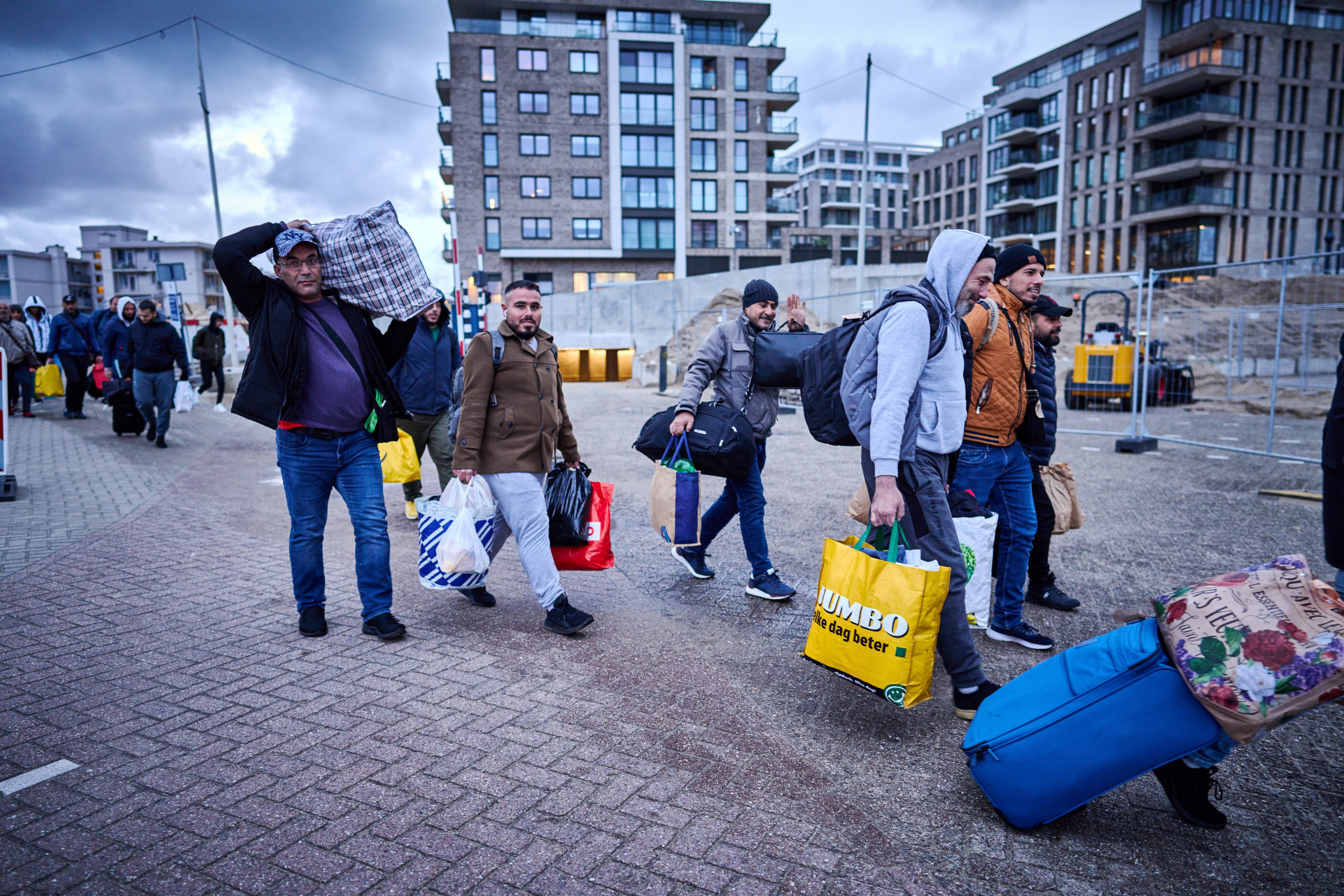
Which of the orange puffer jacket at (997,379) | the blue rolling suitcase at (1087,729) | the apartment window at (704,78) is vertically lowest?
the blue rolling suitcase at (1087,729)

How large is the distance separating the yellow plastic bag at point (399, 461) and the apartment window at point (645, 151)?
4936 centimetres

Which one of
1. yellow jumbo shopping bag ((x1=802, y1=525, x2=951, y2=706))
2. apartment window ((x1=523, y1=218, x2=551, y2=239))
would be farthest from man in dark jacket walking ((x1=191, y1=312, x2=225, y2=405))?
apartment window ((x1=523, y1=218, x2=551, y2=239))

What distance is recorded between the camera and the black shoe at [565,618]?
435 centimetres

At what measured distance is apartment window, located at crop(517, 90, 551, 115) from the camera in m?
50.7

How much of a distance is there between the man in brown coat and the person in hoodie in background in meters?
1.79

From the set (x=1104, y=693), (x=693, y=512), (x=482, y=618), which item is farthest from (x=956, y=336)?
(x=482, y=618)

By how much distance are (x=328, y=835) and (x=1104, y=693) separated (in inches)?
96.9

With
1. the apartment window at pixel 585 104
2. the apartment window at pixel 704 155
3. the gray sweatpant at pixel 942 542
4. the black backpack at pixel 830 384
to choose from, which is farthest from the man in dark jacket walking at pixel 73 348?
the apartment window at pixel 704 155

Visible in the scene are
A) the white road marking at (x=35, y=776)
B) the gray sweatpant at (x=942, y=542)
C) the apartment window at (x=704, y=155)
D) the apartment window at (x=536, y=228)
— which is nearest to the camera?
the white road marking at (x=35, y=776)

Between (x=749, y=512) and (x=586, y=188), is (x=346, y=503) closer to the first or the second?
(x=749, y=512)

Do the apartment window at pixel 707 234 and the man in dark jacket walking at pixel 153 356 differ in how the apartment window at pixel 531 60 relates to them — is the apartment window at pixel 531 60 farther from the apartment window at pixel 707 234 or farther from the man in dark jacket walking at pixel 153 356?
the man in dark jacket walking at pixel 153 356

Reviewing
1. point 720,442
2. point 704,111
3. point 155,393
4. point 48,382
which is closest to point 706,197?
point 704,111

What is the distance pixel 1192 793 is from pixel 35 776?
3.94 meters

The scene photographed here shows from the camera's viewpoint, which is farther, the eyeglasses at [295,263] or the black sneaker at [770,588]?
the black sneaker at [770,588]
